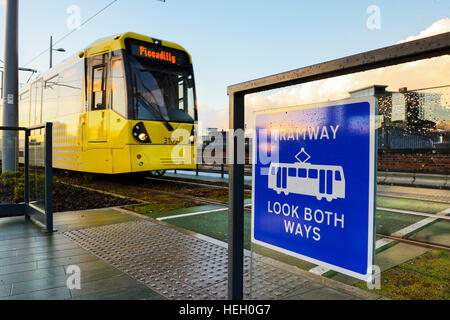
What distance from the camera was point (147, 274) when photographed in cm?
323

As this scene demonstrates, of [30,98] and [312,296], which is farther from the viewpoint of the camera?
[30,98]

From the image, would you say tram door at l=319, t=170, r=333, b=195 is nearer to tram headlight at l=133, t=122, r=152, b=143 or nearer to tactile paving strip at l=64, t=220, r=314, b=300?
tactile paving strip at l=64, t=220, r=314, b=300

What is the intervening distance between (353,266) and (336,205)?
0.28m

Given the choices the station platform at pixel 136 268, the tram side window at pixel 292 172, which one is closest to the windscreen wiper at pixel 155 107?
the station platform at pixel 136 268

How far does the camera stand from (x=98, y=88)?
9648 mm

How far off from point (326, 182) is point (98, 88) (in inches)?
363

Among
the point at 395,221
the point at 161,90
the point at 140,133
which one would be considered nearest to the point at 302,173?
the point at 395,221

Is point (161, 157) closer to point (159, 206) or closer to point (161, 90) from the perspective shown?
point (161, 90)

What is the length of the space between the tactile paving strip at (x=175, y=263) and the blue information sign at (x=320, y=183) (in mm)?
606

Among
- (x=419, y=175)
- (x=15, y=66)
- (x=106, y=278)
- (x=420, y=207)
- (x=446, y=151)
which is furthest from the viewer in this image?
(x=15, y=66)

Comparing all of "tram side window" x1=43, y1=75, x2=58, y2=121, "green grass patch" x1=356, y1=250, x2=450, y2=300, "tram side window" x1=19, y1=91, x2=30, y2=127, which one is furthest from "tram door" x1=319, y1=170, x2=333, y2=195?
"tram side window" x1=19, y1=91, x2=30, y2=127

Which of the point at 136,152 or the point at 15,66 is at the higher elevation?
the point at 15,66

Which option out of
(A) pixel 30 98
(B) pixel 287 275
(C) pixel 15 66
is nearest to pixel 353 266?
(B) pixel 287 275

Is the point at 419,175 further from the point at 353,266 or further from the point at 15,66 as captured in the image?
the point at 15,66
